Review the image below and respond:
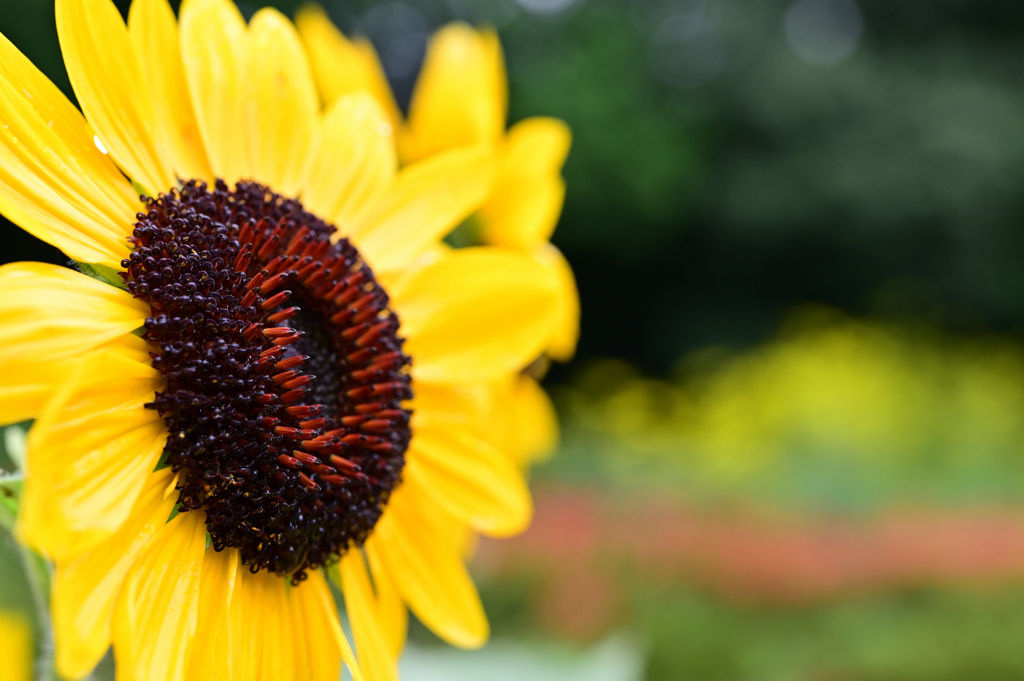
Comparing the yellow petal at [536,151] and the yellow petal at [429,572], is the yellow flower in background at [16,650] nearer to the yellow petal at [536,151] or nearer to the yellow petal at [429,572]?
the yellow petal at [429,572]

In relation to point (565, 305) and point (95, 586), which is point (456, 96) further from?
point (95, 586)

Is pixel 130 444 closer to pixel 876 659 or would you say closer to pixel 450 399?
pixel 450 399

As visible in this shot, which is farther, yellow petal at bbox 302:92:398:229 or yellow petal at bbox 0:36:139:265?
yellow petal at bbox 302:92:398:229

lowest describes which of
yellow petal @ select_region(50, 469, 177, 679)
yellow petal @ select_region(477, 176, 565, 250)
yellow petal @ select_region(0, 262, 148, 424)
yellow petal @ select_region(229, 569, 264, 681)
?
yellow petal @ select_region(229, 569, 264, 681)

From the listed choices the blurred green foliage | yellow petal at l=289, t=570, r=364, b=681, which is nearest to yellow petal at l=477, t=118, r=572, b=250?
yellow petal at l=289, t=570, r=364, b=681

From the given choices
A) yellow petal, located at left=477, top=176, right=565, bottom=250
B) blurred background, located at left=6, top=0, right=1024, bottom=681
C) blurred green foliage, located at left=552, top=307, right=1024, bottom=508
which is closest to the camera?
yellow petal, located at left=477, top=176, right=565, bottom=250

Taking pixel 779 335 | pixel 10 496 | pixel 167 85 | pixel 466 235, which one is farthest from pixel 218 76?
pixel 779 335

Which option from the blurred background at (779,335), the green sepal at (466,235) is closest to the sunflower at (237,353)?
the green sepal at (466,235)

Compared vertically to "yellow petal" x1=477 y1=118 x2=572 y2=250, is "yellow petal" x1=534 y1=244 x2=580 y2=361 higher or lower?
lower

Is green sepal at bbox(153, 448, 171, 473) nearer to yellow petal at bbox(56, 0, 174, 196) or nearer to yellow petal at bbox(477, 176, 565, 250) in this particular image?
yellow petal at bbox(56, 0, 174, 196)
